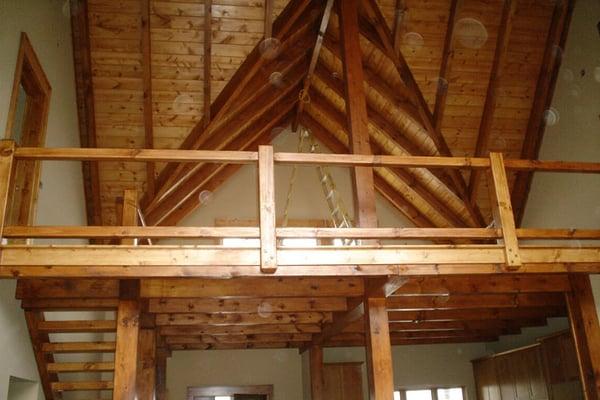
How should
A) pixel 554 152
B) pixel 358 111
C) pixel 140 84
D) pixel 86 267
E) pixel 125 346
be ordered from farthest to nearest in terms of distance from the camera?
pixel 554 152 → pixel 140 84 → pixel 358 111 → pixel 125 346 → pixel 86 267

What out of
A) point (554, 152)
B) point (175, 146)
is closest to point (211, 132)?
point (175, 146)

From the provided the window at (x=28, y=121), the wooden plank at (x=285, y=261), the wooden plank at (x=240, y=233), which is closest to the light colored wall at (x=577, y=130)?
the wooden plank at (x=285, y=261)

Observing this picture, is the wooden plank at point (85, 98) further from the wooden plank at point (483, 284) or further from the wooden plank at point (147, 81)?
the wooden plank at point (483, 284)

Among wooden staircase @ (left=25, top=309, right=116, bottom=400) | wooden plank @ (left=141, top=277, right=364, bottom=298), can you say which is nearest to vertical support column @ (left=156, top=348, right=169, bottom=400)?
wooden staircase @ (left=25, top=309, right=116, bottom=400)

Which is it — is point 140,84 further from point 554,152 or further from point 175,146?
point 554,152

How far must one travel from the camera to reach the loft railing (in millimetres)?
4418

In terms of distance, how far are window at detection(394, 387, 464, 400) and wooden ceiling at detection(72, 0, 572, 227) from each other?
3688 mm

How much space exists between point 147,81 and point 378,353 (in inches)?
191

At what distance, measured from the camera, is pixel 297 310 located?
6.56 metres

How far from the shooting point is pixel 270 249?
4516 millimetres

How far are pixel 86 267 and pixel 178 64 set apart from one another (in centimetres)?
433

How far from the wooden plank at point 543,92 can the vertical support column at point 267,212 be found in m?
5.35

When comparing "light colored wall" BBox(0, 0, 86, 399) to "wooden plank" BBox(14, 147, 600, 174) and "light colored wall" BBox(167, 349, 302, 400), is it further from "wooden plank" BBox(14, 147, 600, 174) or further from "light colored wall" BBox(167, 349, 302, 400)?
"light colored wall" BBox(167, 349, 302, 400)

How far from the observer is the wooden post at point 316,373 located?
9.35 meters
